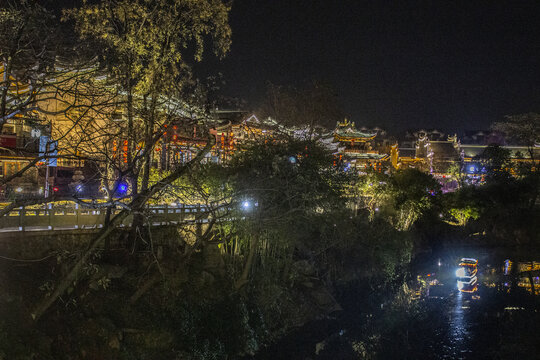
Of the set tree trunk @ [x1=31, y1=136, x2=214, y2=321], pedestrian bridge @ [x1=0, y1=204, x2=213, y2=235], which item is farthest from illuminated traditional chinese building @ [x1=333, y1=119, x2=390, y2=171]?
tree trunk @ [x1=31, y1=136, x2=214, y2=321]

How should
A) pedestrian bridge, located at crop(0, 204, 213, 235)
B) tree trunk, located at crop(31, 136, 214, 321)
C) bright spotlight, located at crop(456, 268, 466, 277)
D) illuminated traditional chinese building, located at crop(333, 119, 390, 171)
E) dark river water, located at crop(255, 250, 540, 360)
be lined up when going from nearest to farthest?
tree trunk, located at crop(31, 136, 214, 321), pedestrian bridge, located at crop(0, 204, 213, 235), dark river water, located at crop(255, 250, 540, 360), bright spotlight, located at crop(456, 268, 466, 277), illuminated traditional chinese building, located at crop(333, 119, 390, 171)

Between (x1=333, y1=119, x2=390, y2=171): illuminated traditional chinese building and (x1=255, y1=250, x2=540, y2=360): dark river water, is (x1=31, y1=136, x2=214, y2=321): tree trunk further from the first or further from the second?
(x1=333, y1=119, x2=390, y2=171): illuminated traditional chinese building

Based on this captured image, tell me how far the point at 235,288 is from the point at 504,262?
91.9 ft

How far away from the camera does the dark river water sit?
1691 cm

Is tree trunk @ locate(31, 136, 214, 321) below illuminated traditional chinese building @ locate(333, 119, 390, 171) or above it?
below

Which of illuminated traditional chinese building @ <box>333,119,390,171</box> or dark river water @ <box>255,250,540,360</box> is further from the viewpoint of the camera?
illuminated traditional chinese building @ <box>333,119,390,171</box>

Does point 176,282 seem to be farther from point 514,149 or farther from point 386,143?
point 514,149

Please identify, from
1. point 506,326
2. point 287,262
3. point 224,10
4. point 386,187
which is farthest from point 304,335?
point 386,187

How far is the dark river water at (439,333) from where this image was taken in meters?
16.9

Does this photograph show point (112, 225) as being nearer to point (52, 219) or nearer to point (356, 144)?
point (52, 219)

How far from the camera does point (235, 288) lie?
56.2 feet

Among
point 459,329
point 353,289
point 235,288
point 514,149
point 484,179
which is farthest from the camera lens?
point 514,149

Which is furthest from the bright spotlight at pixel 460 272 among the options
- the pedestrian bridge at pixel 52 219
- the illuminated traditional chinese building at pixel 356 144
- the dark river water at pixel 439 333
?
the illuminated traditional chinese building at pixel 356 144

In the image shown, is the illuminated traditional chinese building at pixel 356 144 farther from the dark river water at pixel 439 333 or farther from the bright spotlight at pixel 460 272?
the dark river water at pixel 439 333
